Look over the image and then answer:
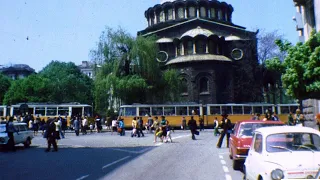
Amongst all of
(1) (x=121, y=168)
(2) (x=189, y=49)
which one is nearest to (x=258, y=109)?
(2) (x=189, y=49)

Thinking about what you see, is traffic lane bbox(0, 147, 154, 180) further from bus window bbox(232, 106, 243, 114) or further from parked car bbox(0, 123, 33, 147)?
bus window bbox(232, 106, 243, 114)

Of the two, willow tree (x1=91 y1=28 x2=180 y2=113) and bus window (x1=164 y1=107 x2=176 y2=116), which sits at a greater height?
willow tree (x1=91 y1=28 x2=180 y2=113)

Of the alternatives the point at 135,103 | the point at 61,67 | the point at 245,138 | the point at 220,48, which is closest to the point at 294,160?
the point at 245,138

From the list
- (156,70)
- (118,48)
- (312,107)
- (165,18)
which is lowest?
(312,107)

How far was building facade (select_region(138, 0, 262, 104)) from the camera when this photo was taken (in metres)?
45.8

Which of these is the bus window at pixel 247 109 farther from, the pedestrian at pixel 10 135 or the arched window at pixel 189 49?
the pedestrian at pixel 10 135

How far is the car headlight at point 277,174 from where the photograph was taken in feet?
17.5

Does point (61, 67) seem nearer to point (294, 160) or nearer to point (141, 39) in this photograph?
point (141, 39)

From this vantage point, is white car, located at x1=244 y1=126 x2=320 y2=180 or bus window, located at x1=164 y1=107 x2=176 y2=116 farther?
bus window, located at x1=164 y1=107 x2=176 y2=116

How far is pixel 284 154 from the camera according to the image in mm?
5734

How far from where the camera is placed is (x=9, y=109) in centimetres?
3406

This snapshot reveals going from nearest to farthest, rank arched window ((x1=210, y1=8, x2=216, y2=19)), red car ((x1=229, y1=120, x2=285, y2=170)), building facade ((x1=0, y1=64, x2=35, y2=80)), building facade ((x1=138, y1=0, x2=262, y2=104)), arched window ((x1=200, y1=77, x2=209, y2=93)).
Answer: red car ((x1=229, y1=120, x2=285, y2=170)) < building facade ((x1=138, y1=0, x2=262, y2=104)) < arched window ((x1=200, y1=77, x2=209, y2=93)) < arched window ((x1=210, y1=8, x2=216, y2=19)) < building facade ((x1=0, y1=64, x2=35, y2=80))

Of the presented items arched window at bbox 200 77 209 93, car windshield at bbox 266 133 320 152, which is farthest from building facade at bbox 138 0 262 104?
car windshield at bbox 266 133 320 152

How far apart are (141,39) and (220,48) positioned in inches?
678
